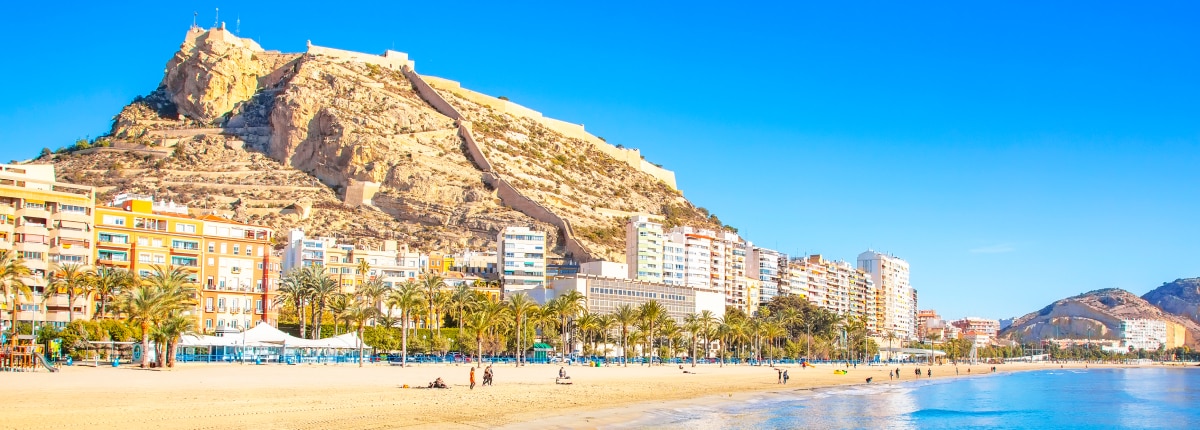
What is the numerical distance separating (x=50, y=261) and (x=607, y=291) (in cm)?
4722

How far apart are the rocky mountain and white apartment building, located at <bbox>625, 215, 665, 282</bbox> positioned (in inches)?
81.3

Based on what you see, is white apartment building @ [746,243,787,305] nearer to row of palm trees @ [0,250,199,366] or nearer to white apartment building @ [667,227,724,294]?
white apartment building @ [667,227,724,294]

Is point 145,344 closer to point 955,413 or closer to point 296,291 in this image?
point 296,291

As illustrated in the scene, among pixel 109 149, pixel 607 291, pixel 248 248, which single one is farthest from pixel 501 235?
pixel 109 149

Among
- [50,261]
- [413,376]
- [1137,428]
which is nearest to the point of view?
[1137,428]

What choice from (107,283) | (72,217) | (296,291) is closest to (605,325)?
(296,291)

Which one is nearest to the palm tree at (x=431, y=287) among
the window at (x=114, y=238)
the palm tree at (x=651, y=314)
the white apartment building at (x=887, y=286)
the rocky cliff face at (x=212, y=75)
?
the palm tree at (x=651, y=314)

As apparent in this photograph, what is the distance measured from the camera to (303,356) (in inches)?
2520

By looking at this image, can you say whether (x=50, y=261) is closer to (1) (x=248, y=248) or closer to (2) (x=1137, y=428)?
(1) (x=248, y=248)

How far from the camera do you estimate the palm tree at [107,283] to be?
61.6 meters

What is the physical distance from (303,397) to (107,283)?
102 ft

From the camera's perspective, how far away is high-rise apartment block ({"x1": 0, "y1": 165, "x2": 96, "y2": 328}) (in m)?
61.2

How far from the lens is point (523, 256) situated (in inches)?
4198

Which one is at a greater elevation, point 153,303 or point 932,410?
point 153,303
